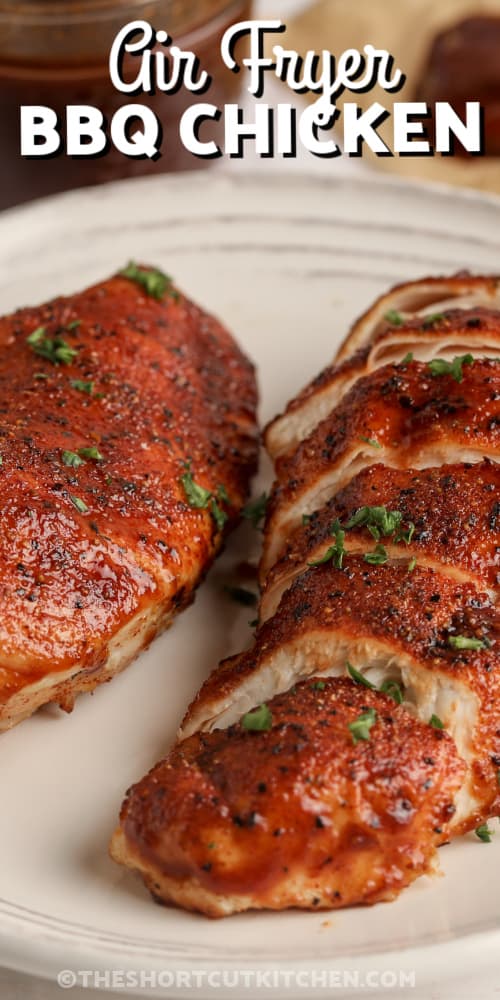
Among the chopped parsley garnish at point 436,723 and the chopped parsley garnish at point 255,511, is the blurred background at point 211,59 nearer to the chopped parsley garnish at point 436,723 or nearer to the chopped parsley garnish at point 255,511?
the chopped parsley garnish at point 255,511

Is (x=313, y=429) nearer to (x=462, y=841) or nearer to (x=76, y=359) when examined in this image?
(x=76, y=359)

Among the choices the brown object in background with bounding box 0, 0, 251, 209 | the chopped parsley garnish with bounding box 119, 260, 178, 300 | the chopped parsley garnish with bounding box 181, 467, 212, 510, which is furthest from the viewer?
the brown object in background with bounding box 0, 0, 251, 209

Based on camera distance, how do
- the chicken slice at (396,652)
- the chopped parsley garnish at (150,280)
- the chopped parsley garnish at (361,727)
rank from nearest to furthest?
the chopped parsley garnish at (361,727)
the chicken slice at (396,652)
the chopped parsley garnish at (150,280)

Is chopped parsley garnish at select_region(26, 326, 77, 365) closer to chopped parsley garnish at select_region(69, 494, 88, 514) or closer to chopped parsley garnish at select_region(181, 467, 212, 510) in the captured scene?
chopped parsley garnish at select_region(181, 467, 212, 510)

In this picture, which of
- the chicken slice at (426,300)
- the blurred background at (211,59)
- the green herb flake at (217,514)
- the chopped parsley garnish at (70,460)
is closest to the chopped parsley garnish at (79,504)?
the chopped parsley garnish at (70,460)

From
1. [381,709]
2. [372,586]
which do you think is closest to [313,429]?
[372,586]

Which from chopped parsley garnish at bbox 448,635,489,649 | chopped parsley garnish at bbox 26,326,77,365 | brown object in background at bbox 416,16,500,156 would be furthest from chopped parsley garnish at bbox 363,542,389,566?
brown object in background at bbox 416,16,500,156

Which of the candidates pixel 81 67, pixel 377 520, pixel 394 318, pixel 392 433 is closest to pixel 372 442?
pixel 392 433
